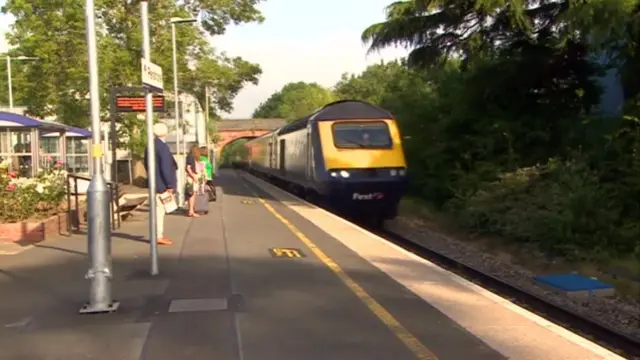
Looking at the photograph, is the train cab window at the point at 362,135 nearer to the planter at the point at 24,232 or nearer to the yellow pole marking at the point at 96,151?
the planter at the point at 24,232

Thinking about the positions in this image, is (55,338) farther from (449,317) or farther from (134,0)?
(134,0)

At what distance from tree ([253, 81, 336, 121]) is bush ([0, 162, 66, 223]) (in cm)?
9034

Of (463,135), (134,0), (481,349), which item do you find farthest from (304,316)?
(134,0)

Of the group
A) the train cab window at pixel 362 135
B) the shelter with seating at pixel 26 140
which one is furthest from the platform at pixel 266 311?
the shelter with seating at pixel 26 140

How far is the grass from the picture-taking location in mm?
12916

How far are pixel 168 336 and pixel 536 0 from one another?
1560 centimetres

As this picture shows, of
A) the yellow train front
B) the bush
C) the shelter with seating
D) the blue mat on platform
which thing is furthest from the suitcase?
the blue mat on platform

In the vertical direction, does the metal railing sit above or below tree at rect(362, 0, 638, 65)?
below

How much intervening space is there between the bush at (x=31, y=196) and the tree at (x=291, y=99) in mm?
90343

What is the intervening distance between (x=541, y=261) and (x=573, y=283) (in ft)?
14.6

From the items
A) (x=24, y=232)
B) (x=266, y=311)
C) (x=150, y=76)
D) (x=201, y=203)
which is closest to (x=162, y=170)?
(x=24, y=232)

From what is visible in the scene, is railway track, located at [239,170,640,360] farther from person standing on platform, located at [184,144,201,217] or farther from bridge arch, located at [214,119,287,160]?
bridge arch, located at [214,119,287,160]

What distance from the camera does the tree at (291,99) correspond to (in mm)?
108387

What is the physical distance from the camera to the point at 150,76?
8586 millimetres
